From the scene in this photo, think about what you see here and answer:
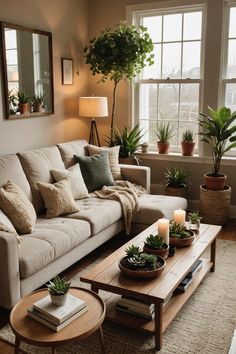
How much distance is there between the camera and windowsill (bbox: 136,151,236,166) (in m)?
4.47

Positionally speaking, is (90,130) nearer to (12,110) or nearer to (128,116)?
(128,116)

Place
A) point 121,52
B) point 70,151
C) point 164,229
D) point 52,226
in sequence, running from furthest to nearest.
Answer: point 121,52 < point 70,151 < point 52,226 < point 164,229

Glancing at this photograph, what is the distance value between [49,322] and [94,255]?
1.70m

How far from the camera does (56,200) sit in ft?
10.7

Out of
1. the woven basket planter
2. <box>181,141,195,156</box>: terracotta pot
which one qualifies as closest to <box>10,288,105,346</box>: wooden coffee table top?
the woven basket planter

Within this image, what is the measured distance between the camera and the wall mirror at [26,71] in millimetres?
3748

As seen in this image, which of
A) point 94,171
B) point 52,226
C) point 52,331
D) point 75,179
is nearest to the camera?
point 52,331

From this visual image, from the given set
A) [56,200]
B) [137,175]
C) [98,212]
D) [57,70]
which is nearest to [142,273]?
[98,212]

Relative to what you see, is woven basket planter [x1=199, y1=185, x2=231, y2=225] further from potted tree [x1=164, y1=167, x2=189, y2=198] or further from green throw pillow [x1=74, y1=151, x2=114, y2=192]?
green throw pillow [x1=74, y1=151, x2=114, y2=192]

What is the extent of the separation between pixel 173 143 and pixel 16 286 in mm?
3031

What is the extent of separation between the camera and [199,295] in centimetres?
279

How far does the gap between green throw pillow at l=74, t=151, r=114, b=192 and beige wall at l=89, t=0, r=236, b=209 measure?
107cm

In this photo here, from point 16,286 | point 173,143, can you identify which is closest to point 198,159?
point 173,143

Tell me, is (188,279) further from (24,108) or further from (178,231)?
(24,108)
